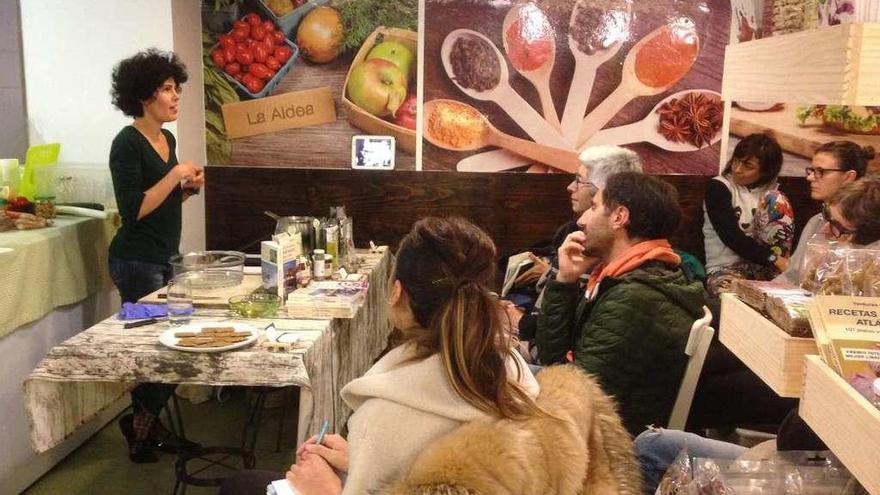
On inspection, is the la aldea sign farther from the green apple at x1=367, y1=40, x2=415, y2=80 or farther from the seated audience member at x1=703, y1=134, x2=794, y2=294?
the seated audience member at x1=703, y1=134, x2=794, y2=294

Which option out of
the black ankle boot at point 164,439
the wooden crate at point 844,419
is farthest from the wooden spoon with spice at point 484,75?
the wooden crate at point 844,419

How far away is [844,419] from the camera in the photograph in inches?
32.0

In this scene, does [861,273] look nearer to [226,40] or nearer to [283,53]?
[283,53]

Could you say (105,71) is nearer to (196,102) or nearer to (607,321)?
(196,102)

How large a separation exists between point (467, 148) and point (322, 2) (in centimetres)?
115

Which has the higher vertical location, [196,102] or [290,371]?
[196,102]

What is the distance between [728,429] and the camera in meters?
2.57

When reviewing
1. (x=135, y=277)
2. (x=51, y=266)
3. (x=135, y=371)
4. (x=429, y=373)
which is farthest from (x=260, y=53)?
(x=429, y=373)

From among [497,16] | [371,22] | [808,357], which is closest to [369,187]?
[371,22]

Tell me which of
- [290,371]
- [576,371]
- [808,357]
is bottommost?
[290,371]

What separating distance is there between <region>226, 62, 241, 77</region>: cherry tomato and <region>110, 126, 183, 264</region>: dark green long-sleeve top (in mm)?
1257

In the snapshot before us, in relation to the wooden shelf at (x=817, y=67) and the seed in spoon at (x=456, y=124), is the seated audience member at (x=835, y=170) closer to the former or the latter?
the seed in spoon at (x=456, y=124)

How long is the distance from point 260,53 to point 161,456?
89.9 inches

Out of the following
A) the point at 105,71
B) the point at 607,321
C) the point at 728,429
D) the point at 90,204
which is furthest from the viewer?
the point at 105,71
